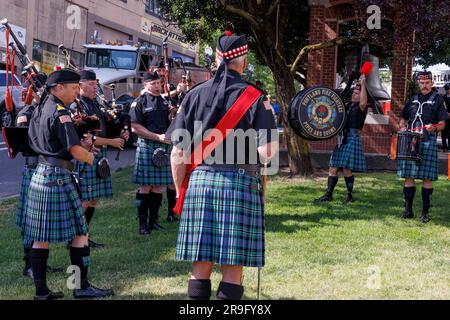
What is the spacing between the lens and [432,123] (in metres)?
6.43

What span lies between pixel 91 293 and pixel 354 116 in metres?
4.57

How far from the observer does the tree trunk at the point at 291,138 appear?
969cm

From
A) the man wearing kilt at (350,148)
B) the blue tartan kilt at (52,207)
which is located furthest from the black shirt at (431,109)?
the blue tartan kilt at (52,207)

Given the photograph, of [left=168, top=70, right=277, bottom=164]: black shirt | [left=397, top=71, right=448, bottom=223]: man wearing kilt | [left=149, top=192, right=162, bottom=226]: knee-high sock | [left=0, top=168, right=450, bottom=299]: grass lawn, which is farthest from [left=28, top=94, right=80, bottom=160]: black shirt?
[left=397, top=71, right=448, bottom=223]: man wearing kilt

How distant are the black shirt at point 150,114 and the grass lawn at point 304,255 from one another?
1049mm

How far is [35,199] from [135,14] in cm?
2884

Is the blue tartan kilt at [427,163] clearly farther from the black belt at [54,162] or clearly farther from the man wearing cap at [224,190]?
the black belt at [54,162]

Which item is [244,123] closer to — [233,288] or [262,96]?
[262,96]

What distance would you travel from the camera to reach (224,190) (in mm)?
3197

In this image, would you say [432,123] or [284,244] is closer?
[284,244]

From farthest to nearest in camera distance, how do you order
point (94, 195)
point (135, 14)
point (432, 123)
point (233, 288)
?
point (135, 14) < point (432, 123) < point (94, 195) < point (233, 288)

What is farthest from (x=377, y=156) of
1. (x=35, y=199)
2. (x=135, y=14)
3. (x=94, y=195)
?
(x=135, y=14)

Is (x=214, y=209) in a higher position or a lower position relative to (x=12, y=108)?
lower

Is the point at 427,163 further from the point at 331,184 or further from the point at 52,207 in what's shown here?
the point at 52,207
